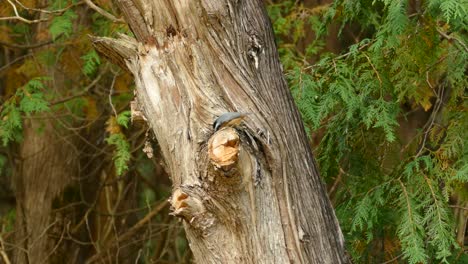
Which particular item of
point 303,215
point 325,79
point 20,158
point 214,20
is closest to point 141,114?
point 214,20

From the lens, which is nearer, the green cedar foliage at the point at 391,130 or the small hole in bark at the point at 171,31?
the small hole in bark at the point at 171,31

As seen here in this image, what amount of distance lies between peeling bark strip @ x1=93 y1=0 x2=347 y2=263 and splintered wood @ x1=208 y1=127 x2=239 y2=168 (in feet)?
0.19

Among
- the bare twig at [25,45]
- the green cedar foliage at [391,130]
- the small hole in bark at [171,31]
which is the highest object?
the bare twig at [25,45]

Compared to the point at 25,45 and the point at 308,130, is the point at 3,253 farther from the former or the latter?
the point at 308,130

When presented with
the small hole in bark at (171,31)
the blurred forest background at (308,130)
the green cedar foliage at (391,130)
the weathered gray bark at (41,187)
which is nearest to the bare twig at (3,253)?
the blurred forest background at (308,130)

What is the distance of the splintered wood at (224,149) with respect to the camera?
2.76m

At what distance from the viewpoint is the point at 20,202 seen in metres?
7.26

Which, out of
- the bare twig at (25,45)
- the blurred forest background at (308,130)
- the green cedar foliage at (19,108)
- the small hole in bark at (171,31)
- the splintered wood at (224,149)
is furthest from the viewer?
the bare twig at (25,45)

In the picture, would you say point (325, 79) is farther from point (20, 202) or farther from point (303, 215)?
point (20, 202)

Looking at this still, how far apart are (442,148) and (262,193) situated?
1.47m

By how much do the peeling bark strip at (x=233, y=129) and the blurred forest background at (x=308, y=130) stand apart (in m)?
0.41

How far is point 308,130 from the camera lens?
4.12 meters

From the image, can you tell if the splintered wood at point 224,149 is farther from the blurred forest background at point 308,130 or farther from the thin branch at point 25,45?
the thin branch at point 25,45

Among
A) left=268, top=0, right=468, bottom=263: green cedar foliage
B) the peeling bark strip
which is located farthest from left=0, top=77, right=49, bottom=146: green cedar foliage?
the peeling bark strip
